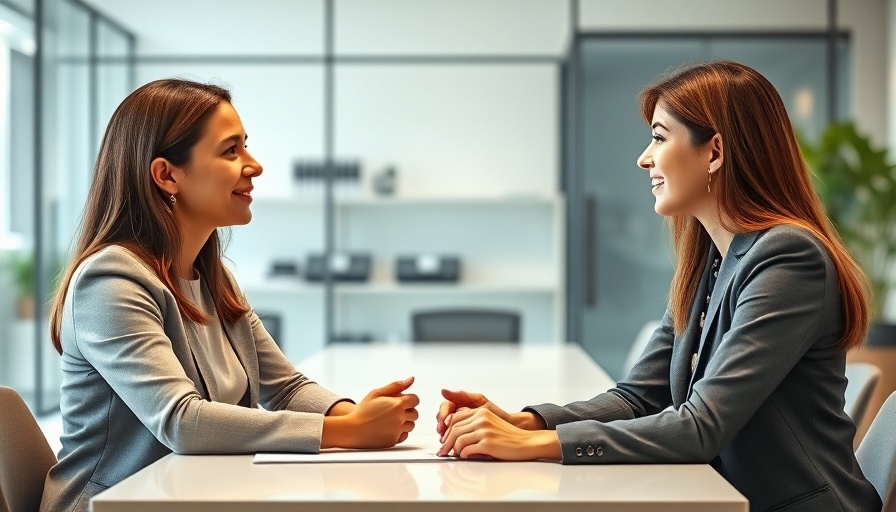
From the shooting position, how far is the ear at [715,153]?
1822 mm

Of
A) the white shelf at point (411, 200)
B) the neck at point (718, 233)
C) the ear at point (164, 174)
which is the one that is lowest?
the neck at point (718, 233)

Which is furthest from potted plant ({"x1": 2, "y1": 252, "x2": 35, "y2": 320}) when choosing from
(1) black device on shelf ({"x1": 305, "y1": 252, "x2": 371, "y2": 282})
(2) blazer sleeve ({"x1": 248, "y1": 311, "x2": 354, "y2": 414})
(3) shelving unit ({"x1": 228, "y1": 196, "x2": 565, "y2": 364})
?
(2) blazer sleeve ({"x1": 248, "y1": 311, "x2": 354, "y2": 414})

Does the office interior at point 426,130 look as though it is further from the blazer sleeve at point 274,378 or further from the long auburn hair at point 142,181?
the long auburn hair at point 142,181

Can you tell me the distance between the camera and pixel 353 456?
162cm

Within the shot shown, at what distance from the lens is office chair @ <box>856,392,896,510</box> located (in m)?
1.76

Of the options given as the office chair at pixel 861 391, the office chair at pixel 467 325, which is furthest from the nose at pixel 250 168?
the office chair at pixel 467 325

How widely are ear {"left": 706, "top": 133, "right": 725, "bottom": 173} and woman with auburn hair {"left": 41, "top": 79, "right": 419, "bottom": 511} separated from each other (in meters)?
0.69

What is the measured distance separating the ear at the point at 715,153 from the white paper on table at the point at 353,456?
73 cm

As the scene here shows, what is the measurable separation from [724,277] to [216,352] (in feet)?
3.34

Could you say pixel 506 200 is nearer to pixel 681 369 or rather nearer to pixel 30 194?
pixel 30 194

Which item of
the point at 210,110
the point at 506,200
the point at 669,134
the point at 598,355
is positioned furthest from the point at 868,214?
the point at 210,110

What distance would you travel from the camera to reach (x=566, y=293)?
22.9 feet

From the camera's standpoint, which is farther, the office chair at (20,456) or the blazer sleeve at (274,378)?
the blazer sleeve at (274,378)

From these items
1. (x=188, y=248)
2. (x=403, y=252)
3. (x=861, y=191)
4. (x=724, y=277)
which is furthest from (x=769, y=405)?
(x=403, y=252)
